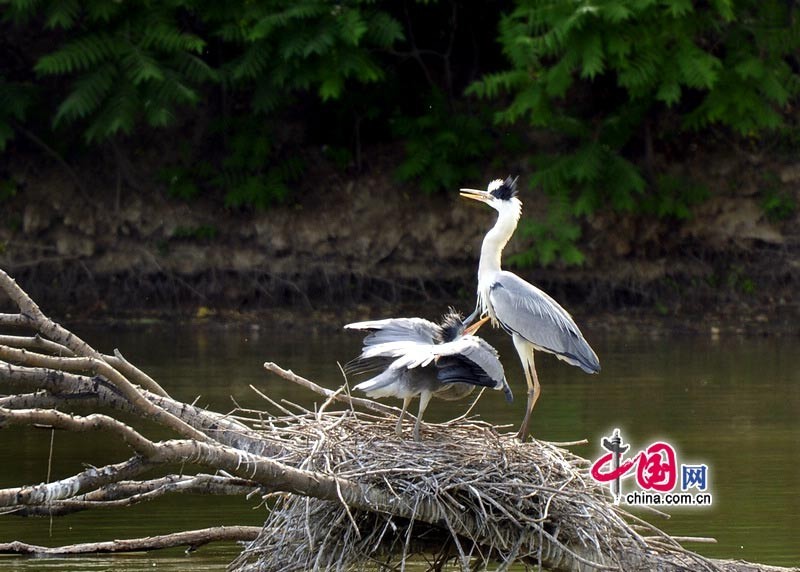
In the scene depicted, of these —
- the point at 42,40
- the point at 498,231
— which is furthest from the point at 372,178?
the point at 498,231

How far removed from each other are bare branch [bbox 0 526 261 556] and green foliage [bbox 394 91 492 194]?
1028 centimetres

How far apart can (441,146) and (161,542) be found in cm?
1109

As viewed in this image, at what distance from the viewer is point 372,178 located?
17.2 meters

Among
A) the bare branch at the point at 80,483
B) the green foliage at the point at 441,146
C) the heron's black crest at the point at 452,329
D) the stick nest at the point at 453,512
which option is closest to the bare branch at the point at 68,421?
the bare branch at the point at 80,483

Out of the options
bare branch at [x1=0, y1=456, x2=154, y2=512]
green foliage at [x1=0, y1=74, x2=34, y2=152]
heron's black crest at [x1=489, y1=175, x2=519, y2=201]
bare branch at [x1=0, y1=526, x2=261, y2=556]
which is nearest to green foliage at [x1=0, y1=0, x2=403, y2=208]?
green foliage at [x1=0, y1=74, x2=34, y2=152]

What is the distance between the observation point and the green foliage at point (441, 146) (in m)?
16.2

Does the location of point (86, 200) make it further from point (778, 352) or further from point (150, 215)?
point (778, 352)

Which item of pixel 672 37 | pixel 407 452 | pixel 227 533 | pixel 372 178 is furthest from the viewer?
pixel 372 178

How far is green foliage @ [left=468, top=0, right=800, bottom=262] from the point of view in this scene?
1454cm

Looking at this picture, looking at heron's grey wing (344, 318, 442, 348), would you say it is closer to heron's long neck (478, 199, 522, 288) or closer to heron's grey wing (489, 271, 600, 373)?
heron's grey wing (489, 271, 600, 373)

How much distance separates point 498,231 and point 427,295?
9186mm

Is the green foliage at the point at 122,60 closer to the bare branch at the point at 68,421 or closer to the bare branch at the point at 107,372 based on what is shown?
the bare branch at the point at 107,372

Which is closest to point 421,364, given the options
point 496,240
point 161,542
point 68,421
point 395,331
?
point 395,331

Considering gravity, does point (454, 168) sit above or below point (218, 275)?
above
